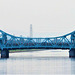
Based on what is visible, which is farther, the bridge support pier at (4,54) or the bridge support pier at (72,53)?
the bridge support pier at (72,53)

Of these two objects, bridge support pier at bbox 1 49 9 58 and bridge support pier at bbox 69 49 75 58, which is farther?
bridge support pier at bbox 69 49 75 58

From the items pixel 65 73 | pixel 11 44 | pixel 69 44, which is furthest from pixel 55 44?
pixel 65 73

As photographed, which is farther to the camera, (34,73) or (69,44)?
(69,44)

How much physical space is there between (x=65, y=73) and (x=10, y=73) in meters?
14.5

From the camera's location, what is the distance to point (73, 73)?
342 ft

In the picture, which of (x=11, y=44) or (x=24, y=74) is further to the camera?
(x=11, y=44)

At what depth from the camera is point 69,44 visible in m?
198

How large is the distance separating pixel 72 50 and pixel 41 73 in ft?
308

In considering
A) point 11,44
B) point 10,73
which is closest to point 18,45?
point 11,44

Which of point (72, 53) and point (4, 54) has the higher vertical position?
point (72, 53)

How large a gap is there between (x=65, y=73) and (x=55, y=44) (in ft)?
309

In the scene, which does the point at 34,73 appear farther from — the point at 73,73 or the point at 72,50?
the point at 72,50

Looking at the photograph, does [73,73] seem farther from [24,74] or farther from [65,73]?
[24,74]

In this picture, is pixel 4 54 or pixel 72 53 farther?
pixel 72 53
